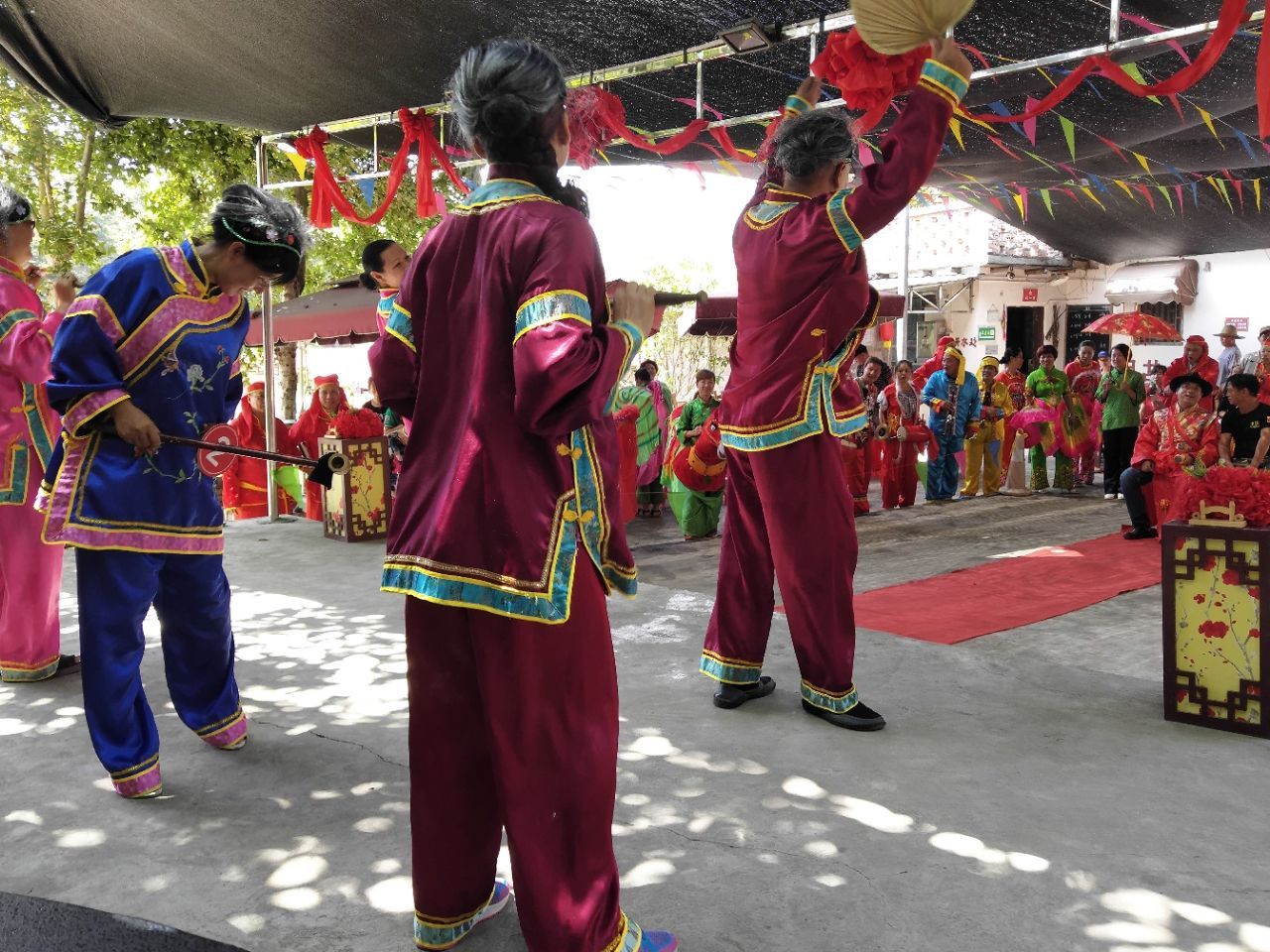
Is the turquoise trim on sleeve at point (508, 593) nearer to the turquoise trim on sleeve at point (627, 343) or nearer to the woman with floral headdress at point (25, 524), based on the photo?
the turquoise trim on sleeve at point (627, 343)

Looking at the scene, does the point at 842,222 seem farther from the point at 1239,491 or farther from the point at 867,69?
the point at 1239,491

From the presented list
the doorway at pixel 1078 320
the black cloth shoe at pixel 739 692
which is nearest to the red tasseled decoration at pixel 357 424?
the black cloth shoe at pixel 739 692

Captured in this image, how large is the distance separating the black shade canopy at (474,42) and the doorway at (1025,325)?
1243 centimetres

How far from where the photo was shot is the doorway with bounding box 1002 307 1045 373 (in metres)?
19.8

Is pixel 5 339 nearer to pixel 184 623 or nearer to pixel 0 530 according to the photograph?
pixel 0 530

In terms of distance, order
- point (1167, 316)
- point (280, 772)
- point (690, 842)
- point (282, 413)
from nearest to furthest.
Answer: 1. point (690, 842)
2. point (280, 772)
3. point (282, 413)
4. point (1167, 316)

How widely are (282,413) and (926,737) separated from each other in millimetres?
13019

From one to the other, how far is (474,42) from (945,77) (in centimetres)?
336

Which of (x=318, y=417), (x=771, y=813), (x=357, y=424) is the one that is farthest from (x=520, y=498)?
(x=318, y=417)

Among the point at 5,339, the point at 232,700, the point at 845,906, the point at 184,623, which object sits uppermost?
the point at 5,339

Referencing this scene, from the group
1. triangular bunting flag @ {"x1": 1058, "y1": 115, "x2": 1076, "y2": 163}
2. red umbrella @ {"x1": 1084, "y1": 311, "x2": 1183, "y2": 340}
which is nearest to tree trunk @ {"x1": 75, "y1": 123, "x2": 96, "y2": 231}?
triangular bunting flag @ {"x1": 1058, "y1": 115, "x2": 1076, "y2": 163}

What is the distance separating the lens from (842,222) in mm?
2766

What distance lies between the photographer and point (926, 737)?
310 cm

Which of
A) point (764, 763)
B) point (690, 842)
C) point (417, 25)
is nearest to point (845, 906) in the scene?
point (690, 842)
